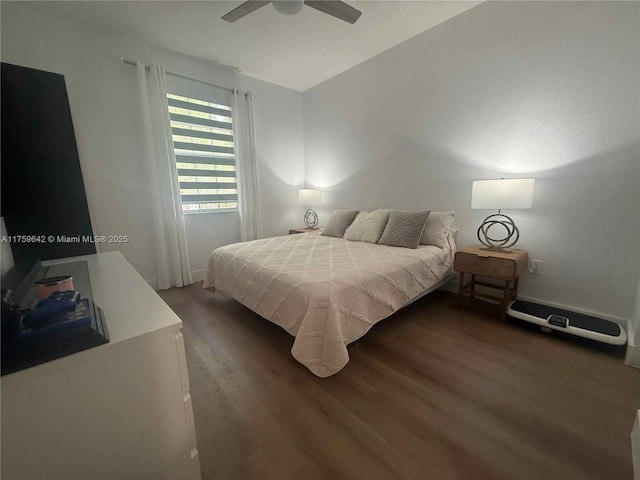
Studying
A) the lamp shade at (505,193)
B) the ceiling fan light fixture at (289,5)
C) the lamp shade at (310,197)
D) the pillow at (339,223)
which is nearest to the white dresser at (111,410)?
the ceiling fan light fixture at (289,5)

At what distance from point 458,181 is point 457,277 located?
41.5 inches

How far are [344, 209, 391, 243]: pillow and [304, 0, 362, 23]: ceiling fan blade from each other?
182 centimetres

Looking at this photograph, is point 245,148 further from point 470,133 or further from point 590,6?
point 590,6

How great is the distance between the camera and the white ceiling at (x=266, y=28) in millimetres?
2312

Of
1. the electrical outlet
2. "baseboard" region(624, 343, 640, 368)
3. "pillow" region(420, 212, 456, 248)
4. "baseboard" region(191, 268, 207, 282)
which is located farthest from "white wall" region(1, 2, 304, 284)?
"baseboard" region(624, 343, 640, 368)

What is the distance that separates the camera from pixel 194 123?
128 inches

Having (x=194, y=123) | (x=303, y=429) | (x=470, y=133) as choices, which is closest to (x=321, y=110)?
(x=194, y=123)

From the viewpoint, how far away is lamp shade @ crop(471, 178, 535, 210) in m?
2.00

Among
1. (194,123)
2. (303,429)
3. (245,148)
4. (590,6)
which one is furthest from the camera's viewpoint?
(245,148)

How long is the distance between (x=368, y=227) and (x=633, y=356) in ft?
6.95

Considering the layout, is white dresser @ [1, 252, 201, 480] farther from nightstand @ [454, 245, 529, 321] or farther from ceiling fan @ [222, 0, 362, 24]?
nightstand @ [454, 245, 529, 321]

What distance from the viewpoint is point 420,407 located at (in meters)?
1.33

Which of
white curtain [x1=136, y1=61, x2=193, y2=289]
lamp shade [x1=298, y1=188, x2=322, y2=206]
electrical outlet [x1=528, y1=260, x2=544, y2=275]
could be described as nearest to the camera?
A: electrical outlet [x1=528, y1=260, x2=544, y2=275]

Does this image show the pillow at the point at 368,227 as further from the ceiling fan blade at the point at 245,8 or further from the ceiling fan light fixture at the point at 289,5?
the ceiling fan blade at the point at 245,8
